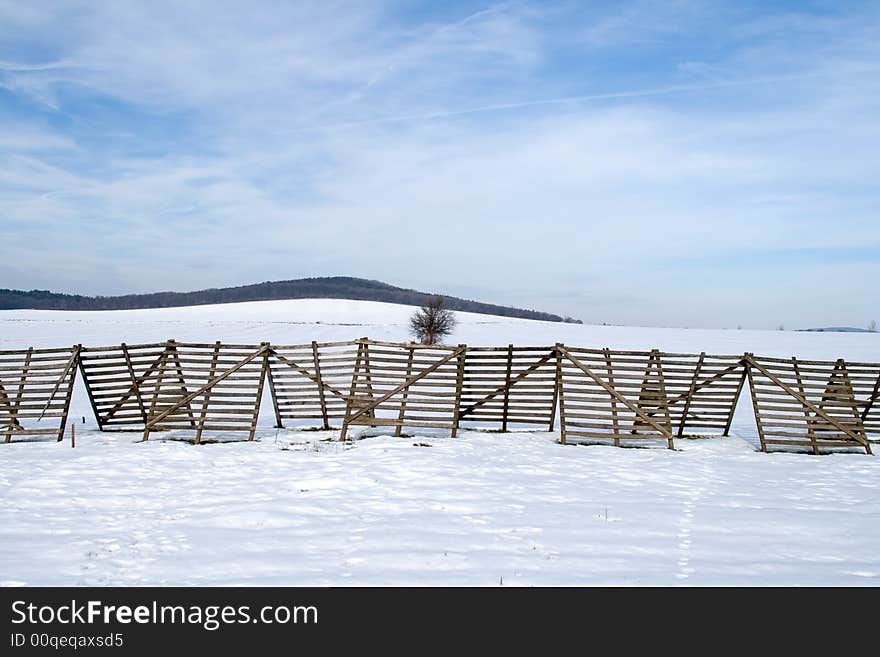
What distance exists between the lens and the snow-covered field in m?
6.77

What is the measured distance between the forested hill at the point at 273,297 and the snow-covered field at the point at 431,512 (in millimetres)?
117574

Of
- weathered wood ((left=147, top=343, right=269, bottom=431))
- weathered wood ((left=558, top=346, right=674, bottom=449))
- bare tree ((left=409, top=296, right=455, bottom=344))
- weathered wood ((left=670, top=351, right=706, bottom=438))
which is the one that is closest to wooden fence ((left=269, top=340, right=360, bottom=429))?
weathered wood ((left=147, top=343, right=269, bottom=431))

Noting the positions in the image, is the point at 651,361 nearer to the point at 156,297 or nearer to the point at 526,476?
the point at 526,476

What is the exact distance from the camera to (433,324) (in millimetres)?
56406

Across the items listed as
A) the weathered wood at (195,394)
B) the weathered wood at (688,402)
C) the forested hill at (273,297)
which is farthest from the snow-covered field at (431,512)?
the forested hill at (273,297)

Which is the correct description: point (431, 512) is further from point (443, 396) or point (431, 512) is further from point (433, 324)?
point (433, 324)

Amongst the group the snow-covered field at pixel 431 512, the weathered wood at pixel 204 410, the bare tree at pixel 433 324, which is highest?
the bare tree at pixel 433 324

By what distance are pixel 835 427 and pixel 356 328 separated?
51.5 metres

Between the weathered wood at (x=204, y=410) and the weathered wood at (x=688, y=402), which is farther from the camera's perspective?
the weathered wood at (x=688, y=402)

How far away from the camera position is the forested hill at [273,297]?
13588 cm

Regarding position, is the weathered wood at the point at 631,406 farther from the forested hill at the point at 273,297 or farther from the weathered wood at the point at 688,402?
the forested hill at the point at 273,297

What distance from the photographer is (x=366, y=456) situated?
1246cm

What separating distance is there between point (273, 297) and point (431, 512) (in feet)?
438
